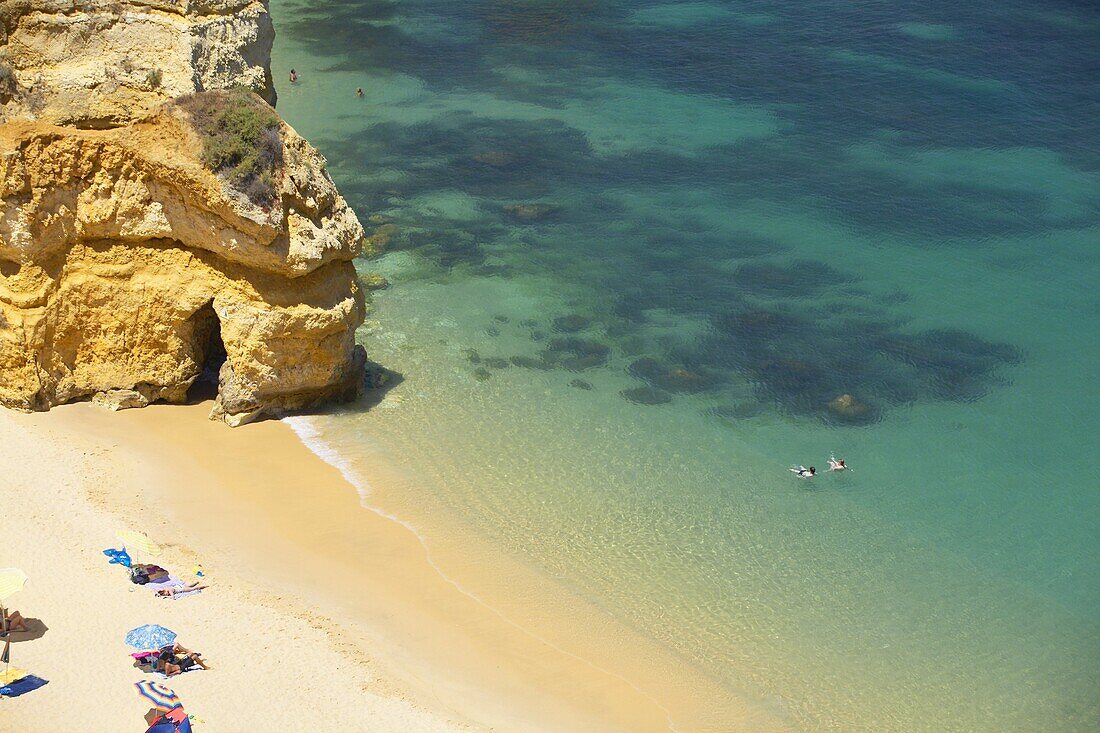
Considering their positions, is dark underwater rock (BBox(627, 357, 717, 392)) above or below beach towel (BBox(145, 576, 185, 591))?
below

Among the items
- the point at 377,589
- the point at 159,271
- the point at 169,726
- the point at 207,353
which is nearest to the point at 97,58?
the point at 159,271

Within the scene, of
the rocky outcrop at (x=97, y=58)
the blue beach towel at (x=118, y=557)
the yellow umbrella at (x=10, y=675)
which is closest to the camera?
the yellow umbrella at (x=10, y=675)

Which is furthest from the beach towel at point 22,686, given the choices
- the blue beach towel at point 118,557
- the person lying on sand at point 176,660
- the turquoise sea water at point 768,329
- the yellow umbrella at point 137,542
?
the turquoise sea water at point 768,329

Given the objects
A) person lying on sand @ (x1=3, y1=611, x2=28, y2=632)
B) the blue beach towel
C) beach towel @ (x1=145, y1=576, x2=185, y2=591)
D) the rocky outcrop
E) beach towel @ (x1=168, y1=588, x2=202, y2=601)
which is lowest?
beach towel @ (x1=168, y1=588, x2=202, y2=601)

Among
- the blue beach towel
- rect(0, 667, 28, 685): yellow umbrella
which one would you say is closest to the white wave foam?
the blue beach towel

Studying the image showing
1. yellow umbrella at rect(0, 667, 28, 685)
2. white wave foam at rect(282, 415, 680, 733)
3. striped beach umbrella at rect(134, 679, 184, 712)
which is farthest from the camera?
white wave foam at rect(282, 415, 680, 733)

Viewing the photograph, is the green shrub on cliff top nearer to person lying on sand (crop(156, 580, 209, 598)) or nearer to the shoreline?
the shoreline

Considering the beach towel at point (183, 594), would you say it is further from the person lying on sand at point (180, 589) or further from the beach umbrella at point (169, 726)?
the beach umbrella at point (169, 726)
